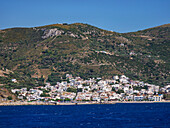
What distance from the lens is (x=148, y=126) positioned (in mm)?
90312

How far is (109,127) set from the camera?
8925cm

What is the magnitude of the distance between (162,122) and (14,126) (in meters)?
34.6

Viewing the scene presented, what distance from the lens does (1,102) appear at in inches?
7224

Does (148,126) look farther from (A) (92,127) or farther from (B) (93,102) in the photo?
(B) (93,102)

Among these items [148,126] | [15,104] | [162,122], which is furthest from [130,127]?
[15,104]

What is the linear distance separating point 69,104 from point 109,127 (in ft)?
347

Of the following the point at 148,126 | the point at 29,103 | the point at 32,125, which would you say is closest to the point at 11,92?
the point at 29,103

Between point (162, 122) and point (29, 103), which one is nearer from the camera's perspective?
point (162, 122)

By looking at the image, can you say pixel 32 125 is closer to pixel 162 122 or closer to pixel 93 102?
pixel 162 122

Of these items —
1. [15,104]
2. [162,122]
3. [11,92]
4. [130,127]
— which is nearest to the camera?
[130,127]

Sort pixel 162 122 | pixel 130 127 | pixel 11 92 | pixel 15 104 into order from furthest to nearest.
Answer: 1. pixel 11 92
2. pixel 15 104
3. pixel 162 122
4. pixel 130 127

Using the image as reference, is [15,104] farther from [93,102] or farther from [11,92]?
[93,102]

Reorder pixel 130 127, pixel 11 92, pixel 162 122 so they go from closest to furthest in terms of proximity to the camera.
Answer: pixel 130 127 → pixel 162 122 → pixel 11 92

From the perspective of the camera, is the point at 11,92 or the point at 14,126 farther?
the point at 11,92
